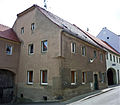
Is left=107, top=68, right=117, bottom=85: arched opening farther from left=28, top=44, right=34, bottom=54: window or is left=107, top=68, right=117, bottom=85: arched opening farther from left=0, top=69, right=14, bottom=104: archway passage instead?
left=0, top=69, right=14, bottom=104: archway passage

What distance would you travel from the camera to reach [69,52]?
12.5 meters

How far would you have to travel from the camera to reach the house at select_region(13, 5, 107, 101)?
11367 mm

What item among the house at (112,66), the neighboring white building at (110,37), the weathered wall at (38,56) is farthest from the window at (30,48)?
the neighboring white building at (110,37)

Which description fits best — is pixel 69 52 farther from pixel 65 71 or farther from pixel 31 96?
pixel 31 96

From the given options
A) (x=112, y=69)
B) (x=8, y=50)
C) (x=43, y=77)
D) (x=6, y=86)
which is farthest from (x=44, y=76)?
(x=112, y=69)

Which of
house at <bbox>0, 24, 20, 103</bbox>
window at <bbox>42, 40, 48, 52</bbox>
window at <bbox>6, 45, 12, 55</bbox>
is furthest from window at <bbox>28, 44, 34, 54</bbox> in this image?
window at <bbox>6, 45, 12, 55</bbox>

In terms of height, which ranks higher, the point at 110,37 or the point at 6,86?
the point at 110,37

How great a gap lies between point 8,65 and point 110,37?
24.6 metres

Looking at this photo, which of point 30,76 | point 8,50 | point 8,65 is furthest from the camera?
point 8,50

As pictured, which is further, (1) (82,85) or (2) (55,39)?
(1) (82,85)

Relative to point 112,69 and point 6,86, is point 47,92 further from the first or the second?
point 112,69

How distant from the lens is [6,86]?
1431 centimetres

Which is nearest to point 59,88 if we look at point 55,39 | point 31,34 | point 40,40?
point 55,39

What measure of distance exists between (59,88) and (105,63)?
12117mm
